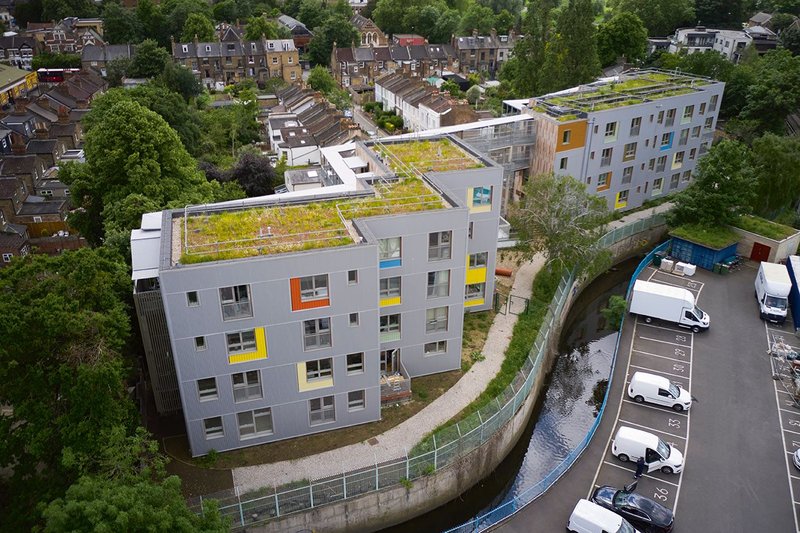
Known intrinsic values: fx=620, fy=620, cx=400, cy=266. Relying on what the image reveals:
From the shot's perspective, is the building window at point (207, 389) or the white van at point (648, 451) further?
the white van at point (648, 451)

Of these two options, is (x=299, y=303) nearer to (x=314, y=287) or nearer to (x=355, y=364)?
(x=314, y=287)

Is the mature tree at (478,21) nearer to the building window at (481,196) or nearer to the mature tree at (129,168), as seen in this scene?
the mature tree at (129,168)

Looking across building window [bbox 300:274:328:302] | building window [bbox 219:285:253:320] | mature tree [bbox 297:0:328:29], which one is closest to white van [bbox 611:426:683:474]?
building window [bbox 300:274:328:302]

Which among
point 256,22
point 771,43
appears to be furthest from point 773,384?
point 256,22

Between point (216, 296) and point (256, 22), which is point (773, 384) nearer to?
point (216, 296)

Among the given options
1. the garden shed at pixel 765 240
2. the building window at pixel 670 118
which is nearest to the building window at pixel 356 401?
the garden shed at pixel 765 240

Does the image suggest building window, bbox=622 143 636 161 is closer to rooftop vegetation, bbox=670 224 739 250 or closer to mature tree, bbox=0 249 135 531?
rooftop vegetation, bbox=670 224 739 250
